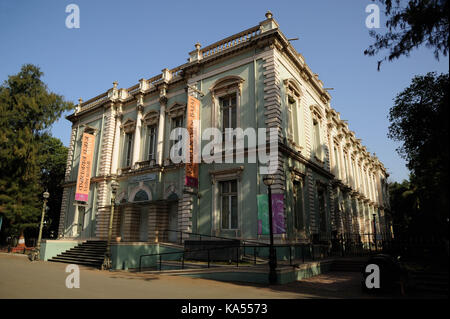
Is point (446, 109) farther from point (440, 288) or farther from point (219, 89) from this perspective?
point (219, 89)

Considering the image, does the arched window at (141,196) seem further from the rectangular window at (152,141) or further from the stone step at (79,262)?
the stone step at (79,262)

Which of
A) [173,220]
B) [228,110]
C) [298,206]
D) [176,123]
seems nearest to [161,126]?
[176,123]

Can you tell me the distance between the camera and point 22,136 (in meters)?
23.8

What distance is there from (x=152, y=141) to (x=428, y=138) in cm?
1749

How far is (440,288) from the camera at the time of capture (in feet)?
26.4

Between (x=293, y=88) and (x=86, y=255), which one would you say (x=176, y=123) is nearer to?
(x=293, y=88)

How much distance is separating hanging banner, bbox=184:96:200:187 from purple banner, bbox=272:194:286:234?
4989 mm

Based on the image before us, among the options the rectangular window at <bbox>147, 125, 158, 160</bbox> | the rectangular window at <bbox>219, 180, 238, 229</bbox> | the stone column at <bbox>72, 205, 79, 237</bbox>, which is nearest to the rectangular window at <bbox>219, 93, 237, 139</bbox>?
the rectangular window at <bbox>219, 180, 238, 229</bbox>

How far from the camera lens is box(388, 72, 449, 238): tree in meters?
6.00

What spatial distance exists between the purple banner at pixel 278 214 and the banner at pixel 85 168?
15900mm

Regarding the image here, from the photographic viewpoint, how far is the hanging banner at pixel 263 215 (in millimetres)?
13852

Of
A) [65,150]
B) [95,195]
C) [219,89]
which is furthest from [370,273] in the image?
[65,150]

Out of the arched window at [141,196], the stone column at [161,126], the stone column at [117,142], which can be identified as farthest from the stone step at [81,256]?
the stone column at [161,126]

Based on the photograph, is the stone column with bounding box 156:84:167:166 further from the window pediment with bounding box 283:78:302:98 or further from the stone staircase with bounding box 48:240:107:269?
the window pediment with bounding box 283:78:302:98
